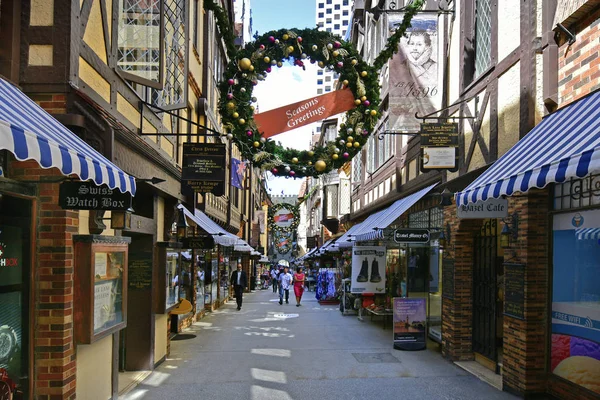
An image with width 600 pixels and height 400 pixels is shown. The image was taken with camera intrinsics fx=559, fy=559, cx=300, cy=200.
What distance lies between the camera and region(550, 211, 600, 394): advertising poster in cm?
659

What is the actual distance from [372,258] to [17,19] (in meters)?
11.7

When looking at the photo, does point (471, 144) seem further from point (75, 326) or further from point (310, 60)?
point (75, 326)

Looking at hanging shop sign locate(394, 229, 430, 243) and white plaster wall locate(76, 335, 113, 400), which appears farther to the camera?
hanging shop sign locate(394, 229, 430, 243)

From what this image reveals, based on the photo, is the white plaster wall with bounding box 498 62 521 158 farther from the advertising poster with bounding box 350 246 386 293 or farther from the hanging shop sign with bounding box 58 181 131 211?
the advertising poster with bounding box 350 246 386 293

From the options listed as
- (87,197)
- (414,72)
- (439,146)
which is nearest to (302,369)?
(439,146)

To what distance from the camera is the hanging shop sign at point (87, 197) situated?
5.48 m

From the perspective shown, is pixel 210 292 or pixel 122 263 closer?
pixel 122 263

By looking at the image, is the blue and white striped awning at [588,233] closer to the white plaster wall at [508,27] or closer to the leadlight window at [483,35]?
the white plaster wall at [508,27]

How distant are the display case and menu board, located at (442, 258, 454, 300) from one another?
6338 mm

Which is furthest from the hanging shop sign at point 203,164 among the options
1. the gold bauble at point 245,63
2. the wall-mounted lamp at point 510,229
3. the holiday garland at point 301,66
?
the wall-mounted lamp at point 510,229

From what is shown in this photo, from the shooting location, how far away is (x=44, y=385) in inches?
219

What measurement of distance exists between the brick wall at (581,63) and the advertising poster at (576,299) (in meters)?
1.50

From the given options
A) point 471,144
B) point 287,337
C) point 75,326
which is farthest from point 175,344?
point 471,144

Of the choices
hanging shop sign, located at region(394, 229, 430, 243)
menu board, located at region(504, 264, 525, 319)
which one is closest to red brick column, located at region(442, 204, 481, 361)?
hanging shop sign, located at region(394, 229, 430, 243)
